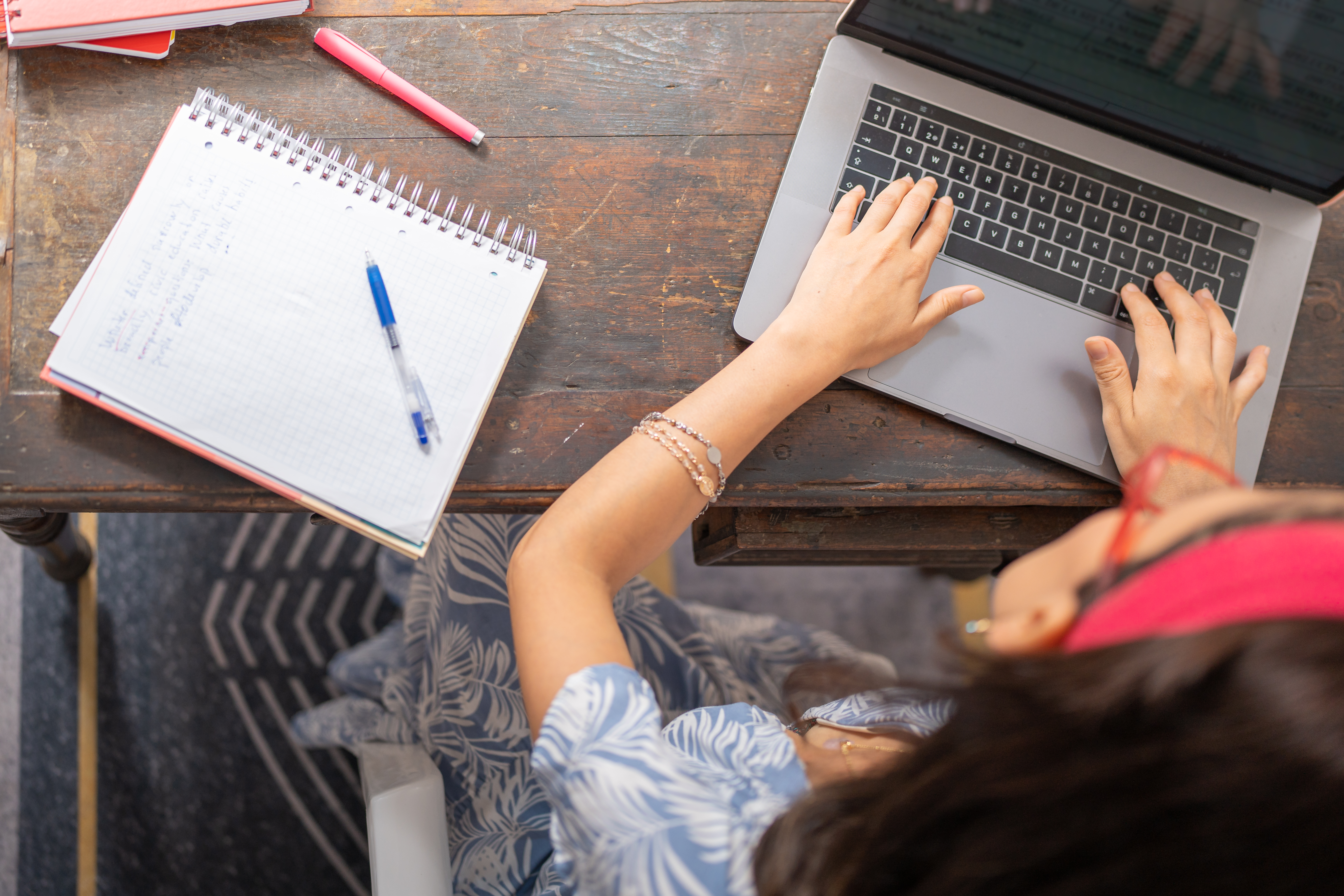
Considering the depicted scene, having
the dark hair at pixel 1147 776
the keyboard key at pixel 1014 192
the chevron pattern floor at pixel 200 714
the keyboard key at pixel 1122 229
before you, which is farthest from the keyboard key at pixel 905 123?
the chevron pattern floor at pixel 200 714

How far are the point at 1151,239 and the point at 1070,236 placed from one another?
0.09 m

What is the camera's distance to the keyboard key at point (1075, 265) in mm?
790

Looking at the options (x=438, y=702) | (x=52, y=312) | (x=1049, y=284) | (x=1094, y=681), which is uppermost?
(x=1049, y=284)

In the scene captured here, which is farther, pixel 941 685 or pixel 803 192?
pixel 803 192


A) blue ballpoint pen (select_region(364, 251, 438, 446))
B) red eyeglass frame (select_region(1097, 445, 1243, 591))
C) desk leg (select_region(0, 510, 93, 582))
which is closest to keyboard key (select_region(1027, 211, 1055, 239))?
red eyeglass frame (select_region(1097, 445, 1243, 591))

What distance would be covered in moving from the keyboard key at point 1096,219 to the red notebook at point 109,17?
806 mm

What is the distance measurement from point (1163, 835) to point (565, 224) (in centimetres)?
67

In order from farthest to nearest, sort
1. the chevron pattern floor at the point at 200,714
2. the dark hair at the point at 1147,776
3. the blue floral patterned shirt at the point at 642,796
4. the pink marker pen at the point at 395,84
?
1. the chevron pattern floor at the point at 200,714
2. the pink marker pen at the point at 395,84
3. the blue floral patterned shirt at the point at 642,796
4. the dark hair at the point at 1147,776

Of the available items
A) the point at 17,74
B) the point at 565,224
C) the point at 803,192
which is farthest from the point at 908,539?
the point at 17,74

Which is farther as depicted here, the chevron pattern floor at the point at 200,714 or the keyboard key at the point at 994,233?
the chevron pattern floor at the point at 200,714

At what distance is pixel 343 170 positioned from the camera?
74 centimetres

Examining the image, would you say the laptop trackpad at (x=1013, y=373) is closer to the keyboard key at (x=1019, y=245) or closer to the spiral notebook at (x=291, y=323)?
the keyboard key at (x=1019, y=245)

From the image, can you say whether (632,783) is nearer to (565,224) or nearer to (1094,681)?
(1094,681)

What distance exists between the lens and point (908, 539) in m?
0.86
